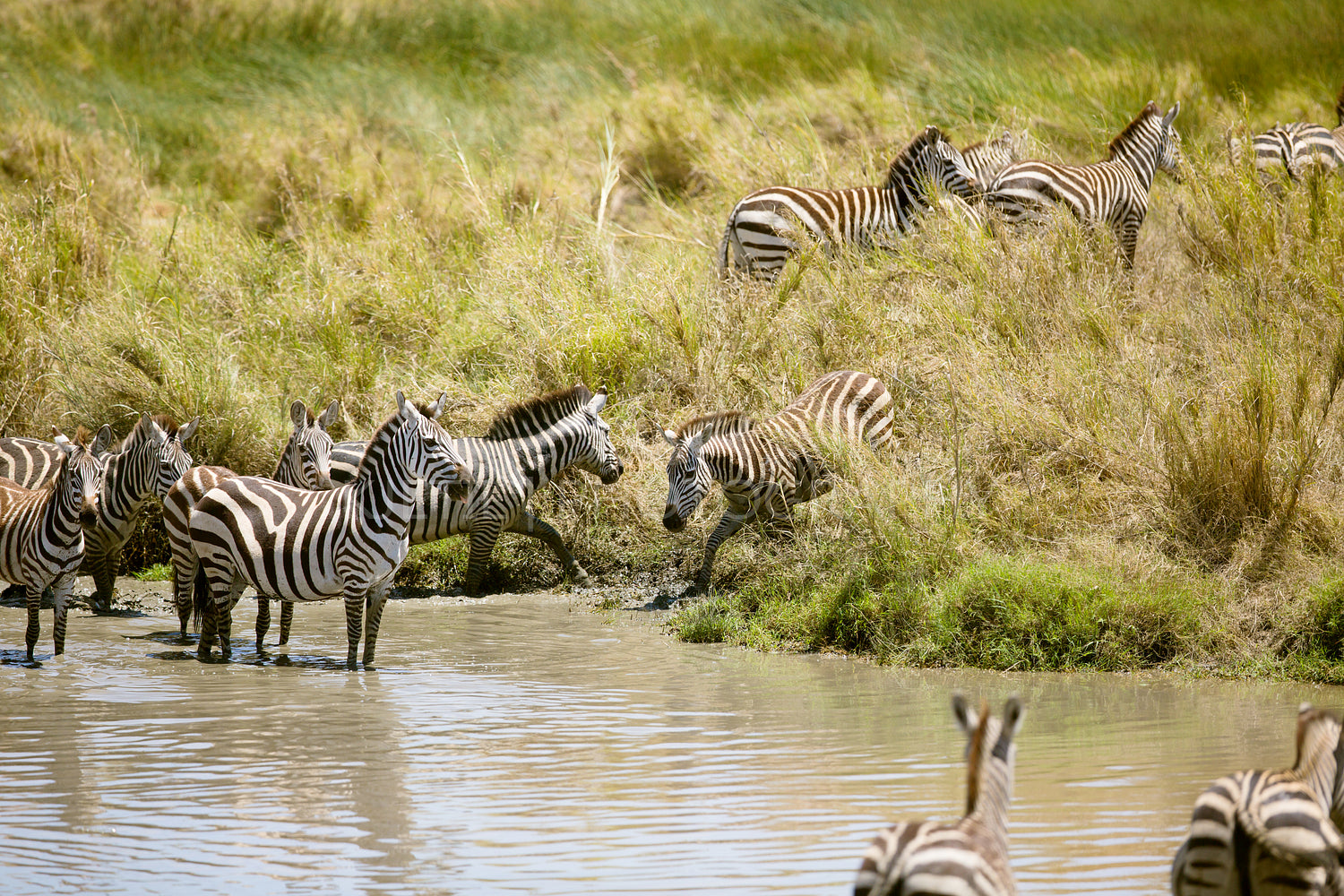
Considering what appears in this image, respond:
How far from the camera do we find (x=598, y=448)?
10.7 metres

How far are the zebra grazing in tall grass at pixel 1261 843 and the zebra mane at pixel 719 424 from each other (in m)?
6.15

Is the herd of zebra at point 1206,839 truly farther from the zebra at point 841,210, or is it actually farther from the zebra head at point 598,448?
the zebra at point 841,210

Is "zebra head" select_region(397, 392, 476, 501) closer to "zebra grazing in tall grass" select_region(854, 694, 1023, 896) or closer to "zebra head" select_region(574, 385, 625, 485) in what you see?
"zebra head" select_region(574, 385, 625, 485)

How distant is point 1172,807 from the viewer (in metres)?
5.31

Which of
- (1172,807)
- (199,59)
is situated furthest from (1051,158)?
(199,59)

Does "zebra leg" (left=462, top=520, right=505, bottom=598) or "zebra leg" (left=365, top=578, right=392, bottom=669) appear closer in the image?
"zebra leg" (left=365, top=578, right=392, bottom=669)

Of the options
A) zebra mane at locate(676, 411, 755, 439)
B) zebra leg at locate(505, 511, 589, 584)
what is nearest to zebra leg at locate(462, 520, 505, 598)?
zebra leg at locate(505, 511, 589, 584)

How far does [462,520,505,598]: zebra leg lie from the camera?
10625mm

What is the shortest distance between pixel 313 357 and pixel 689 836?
8178 millimetres

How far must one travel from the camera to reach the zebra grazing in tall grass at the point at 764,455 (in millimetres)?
9711

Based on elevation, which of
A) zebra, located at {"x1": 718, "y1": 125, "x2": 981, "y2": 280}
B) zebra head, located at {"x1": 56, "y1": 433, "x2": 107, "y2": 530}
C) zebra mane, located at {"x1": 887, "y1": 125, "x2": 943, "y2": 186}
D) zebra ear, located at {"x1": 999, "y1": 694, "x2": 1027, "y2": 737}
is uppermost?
zebra mane, located at {"x1": 887, "y1": 125, "x2": 943, "y2": 186}

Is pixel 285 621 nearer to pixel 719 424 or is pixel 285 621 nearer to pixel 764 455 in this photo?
pixel 719 424

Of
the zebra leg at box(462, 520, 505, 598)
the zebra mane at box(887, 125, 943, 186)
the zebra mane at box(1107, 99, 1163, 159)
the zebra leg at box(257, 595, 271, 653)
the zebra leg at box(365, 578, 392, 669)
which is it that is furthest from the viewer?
the zebra mane at box(1107, 99, 1163, 159)

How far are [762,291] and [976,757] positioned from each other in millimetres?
8918
